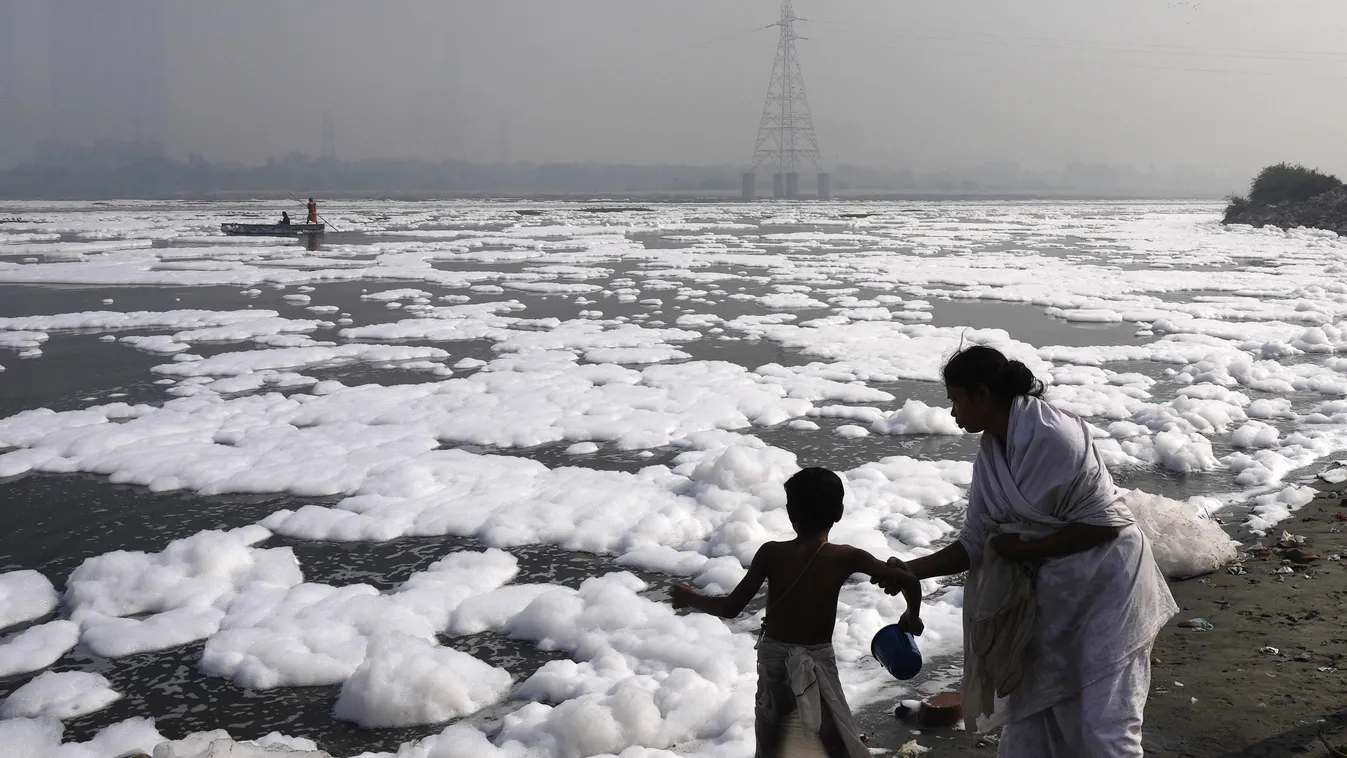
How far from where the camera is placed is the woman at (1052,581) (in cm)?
229

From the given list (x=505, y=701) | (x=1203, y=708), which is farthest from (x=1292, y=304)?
(x=505, y=701)

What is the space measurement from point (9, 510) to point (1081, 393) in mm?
8482

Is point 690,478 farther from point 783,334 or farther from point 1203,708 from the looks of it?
point 783,334

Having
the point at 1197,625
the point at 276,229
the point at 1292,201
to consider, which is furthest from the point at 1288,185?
the point at 1197,625

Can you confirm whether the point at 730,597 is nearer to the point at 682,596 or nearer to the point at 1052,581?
the point at 682,596

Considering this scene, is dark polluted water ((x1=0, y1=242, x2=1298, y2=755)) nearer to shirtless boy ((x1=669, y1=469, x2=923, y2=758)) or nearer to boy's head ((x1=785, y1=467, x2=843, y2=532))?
shirtless boy ((x1=669, y1=469, x2=923, y2=758))

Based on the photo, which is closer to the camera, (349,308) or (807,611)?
(807,611)

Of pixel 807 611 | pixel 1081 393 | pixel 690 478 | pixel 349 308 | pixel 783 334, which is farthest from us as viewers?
pixel 349 308

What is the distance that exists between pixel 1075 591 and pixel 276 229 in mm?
35448

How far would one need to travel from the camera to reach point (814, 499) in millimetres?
2525

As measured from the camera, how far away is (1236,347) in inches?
467

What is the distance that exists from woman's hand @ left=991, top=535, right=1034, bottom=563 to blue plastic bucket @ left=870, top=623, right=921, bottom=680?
379mm

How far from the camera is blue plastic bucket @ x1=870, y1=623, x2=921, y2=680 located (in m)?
2.60

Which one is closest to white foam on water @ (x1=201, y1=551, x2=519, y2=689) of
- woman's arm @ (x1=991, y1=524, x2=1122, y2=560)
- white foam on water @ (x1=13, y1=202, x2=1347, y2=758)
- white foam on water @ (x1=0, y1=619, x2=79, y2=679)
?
white foam on water @ (x1=13, y1=202, x2=1347, y2=758)
